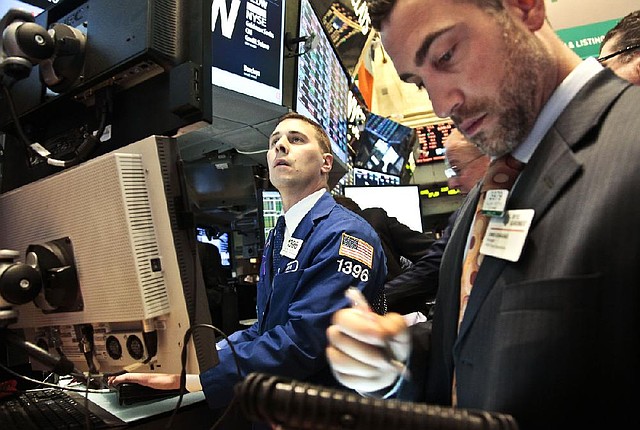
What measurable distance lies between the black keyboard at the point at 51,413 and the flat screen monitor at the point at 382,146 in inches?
137

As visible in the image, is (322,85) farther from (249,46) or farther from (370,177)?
(370,177)

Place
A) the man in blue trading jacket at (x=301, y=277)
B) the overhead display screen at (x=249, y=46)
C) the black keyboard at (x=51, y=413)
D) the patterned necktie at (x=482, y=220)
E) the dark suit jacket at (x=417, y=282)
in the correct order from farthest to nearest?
the dark suit jacket at (x=417, y=282) → the overhead display screen at (x=249, y=46) → the man in blue trading jacket at (x=301, y=277) → the black keyboard at (x=51, y=413) → the patterned necktie at (x=482, y=220)

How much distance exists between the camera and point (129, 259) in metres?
0.81

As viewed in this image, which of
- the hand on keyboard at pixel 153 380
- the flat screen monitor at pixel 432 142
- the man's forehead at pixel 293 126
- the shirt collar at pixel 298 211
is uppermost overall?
the flat screen monitor at pixel 432 142

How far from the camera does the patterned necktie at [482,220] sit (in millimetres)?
808

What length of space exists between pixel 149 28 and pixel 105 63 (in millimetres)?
147

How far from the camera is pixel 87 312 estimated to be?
912mm

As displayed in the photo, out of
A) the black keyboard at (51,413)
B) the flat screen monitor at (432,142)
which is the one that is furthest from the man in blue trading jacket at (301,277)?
the flat screen monitor at (432,142)

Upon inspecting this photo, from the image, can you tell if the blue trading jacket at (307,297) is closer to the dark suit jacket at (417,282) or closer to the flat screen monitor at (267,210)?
the flat screen monitor at (267,210)

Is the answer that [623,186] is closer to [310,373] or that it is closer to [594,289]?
[594,289]

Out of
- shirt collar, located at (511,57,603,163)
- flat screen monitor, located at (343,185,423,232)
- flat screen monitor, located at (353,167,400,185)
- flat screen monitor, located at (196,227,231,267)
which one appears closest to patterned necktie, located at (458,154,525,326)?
shirt collar, located at (511,57,603,163)

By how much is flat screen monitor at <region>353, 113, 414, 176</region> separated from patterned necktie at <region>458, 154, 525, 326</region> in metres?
3.59

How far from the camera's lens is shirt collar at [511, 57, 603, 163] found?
723 mm

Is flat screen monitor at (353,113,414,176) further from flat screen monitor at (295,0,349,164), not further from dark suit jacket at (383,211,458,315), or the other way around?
dark suit jacket at (383,211,458,315)
